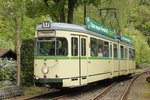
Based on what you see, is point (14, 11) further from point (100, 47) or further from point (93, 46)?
point (100, 47)

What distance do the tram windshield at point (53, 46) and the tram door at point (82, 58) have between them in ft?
2.16

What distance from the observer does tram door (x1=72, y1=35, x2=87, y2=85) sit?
61.8 ft

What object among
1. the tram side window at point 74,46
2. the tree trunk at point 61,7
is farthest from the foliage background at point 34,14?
the tram side window at point 74,46

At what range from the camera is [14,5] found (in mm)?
18875

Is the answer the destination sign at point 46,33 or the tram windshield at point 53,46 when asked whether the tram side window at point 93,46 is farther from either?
the destination sign at point 46,33

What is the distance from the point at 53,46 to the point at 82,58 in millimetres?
1680

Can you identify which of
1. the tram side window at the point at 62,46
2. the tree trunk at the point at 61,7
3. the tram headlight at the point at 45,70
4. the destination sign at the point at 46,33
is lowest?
the tram headlight at the point at 45,70

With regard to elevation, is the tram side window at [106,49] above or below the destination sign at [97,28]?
below

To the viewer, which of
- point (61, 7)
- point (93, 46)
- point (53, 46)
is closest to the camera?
point (53, 46)

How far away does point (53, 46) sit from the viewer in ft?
59.6

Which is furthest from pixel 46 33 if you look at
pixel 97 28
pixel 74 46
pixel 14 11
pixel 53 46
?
pixel 97 28

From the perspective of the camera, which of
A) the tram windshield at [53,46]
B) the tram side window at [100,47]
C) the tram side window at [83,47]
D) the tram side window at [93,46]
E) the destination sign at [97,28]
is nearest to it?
the tram windshield at [53,46]

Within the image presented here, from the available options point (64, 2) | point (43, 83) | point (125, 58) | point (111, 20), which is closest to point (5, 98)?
point (43, 83)

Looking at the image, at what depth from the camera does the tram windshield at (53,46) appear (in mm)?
18141
